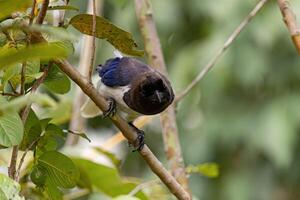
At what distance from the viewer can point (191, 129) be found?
438 cm

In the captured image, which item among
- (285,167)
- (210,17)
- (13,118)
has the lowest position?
(285,167)

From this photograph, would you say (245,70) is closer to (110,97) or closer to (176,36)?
(176,36)

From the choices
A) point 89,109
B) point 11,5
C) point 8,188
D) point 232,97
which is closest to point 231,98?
point 232,97

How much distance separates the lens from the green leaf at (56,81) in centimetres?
122

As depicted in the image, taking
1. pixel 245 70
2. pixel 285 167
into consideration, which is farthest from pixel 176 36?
pixel 285 167

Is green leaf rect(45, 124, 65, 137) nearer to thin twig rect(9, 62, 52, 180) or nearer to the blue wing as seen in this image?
thin twig rect(9, 62, 52, 180)

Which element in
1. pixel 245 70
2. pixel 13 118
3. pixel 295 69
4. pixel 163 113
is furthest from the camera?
pixel 295 69

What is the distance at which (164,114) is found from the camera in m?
1.81

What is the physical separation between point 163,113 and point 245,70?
7.49 ft

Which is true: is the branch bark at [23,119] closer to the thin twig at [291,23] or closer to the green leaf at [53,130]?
the green leaf at [53,130]

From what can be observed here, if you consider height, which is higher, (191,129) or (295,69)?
(295,69)

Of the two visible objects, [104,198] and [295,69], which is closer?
[104,198]

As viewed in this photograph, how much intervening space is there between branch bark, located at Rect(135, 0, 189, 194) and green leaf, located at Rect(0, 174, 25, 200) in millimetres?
A: 720

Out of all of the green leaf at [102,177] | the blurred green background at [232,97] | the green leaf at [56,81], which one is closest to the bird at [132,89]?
the green leaf at [102,177]
